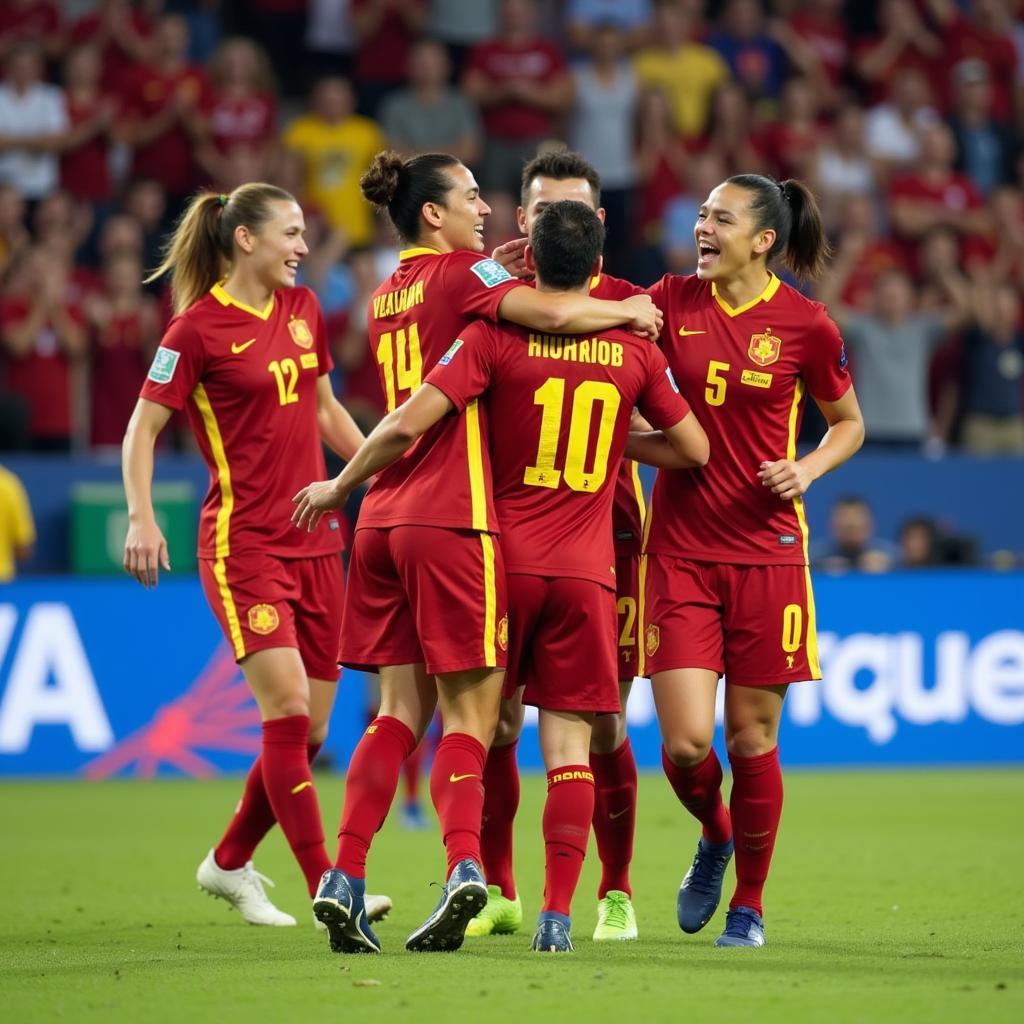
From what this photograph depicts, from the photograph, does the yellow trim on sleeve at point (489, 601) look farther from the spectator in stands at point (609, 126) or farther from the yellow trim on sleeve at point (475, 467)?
the spectator in stands at point (609, 126)

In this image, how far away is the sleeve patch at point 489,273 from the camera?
19.5ft

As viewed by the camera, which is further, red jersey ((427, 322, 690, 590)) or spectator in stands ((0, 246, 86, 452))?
spectator in stands ((0, 246, 86, 452))

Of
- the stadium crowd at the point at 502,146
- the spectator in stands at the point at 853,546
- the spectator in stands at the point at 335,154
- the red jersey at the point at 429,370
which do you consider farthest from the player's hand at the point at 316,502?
the spectator in stands at the point at 335,154

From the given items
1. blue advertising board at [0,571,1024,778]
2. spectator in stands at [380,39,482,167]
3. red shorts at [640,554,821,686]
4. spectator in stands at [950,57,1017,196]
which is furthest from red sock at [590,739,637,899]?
spectator in stands at [950,57,1017,196]

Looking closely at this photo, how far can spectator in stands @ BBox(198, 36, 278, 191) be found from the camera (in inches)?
606

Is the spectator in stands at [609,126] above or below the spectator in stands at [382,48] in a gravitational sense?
below

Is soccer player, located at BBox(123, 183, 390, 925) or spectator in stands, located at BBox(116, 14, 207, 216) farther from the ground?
spectator in stands, located at BBox(116, 14, 207, 216)

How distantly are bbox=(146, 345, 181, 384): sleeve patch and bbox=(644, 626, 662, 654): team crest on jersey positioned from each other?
1927 millimetres

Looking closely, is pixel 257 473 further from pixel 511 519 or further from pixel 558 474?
pixel 558 474

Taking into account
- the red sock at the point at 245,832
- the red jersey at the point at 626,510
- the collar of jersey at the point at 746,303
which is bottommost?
the red sock at the point at 245,832

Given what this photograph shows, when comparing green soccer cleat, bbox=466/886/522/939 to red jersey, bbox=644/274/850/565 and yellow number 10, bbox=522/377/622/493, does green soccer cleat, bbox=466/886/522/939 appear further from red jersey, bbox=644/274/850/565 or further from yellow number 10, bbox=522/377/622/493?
yellow number 10, bbox=522/377/622/493

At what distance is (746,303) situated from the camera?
6.40m

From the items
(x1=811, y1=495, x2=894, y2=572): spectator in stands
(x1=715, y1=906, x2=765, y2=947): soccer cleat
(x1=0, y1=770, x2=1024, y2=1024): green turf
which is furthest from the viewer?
(x1=811, y1=495, x2=894, y2=572): spectator in stands

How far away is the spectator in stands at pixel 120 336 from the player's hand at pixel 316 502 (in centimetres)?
822
